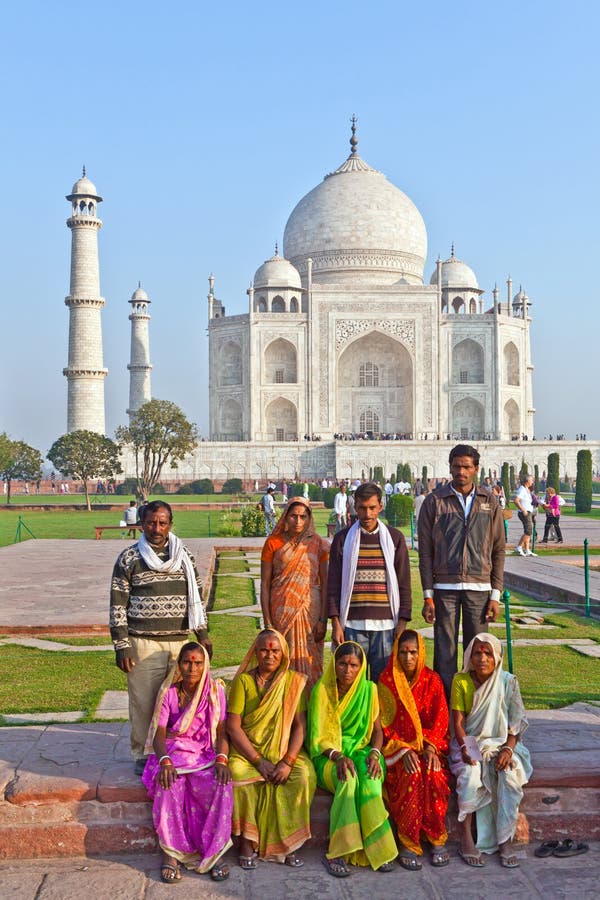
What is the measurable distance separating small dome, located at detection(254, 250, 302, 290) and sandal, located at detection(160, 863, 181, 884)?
32678 mm

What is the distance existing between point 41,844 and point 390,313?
31.9m

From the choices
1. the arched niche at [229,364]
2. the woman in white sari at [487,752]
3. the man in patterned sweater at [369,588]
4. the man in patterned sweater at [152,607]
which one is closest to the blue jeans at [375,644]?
the man in patterned sweater at [369,588]

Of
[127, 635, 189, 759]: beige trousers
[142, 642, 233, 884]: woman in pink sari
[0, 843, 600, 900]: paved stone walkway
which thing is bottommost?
[0, 843, 600, 900]: paved stone walkway

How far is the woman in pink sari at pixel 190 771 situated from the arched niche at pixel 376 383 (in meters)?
31.6

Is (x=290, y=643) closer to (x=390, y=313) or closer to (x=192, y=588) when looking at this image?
(x=192, y=588)

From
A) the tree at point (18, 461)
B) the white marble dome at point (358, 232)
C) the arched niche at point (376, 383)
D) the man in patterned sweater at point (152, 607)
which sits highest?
the white marble dome at point (358, 232)

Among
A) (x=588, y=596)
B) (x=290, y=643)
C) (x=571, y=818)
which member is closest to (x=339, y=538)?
(x=290, y=643)

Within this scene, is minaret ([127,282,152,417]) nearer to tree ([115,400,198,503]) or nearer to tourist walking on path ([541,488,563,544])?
tree ([115,400,198,503])

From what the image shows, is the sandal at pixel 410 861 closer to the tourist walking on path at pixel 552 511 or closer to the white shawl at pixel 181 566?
the white shawl at pixel 181 566

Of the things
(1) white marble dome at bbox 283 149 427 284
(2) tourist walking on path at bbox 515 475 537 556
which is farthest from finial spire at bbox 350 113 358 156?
(2) tourist walking on path at bbox 515 475 537 556

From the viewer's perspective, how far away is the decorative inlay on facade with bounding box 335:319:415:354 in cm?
3388

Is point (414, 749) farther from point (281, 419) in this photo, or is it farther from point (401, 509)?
point (281, 419)

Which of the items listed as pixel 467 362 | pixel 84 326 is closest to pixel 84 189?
pixel 84 326

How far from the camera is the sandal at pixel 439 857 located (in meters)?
2.89
